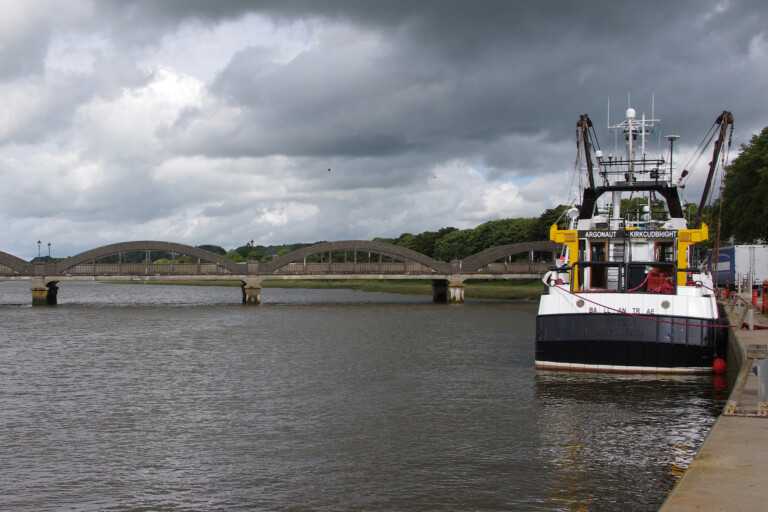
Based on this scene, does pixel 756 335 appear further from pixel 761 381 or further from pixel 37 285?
pixel 37 285

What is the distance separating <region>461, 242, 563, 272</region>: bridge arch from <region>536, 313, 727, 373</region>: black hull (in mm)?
72283

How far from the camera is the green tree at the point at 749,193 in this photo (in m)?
75.8

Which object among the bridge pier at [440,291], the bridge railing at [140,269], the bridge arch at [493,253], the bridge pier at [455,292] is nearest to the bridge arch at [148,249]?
the bridge railing at [140,269]

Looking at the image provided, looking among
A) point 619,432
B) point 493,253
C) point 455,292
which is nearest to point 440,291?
point 455,292

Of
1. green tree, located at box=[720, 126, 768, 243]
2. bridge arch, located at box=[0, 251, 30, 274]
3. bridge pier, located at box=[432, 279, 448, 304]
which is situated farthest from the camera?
bridge pier, located at box=[432, 279, 448, 304]

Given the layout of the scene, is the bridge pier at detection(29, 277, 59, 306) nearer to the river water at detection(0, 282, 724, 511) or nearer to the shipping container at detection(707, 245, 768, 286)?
the river water at detection(0, 282, 724, 511)

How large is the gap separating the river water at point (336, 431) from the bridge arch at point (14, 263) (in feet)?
204

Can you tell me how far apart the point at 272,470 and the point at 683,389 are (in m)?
17.0

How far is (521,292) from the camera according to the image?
115250 millimetres

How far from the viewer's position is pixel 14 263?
320 ft

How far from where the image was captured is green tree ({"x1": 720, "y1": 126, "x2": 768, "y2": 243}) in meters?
75.8

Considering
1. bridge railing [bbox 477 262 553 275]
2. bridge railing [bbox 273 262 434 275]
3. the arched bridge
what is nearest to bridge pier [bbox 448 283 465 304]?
the arched bridge

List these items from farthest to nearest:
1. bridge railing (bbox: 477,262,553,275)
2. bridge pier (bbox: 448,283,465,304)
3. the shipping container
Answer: bridge railing (bbox: 477,262,553,275), bridge pier (bbox: 448,283,465,304), the shipping container

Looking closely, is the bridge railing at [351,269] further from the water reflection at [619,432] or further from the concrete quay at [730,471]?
the concrete quay at [730,471]
